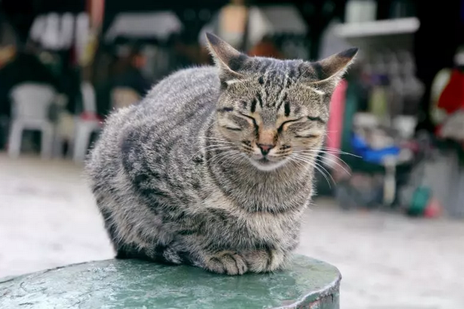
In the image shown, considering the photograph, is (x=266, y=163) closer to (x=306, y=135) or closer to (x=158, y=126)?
(x=306, y=135)

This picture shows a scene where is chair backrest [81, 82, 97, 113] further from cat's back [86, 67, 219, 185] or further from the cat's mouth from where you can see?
the cat's mouth

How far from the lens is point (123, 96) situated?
10.5 meters

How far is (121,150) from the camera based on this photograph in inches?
104

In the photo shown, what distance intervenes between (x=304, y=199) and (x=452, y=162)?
258 inches

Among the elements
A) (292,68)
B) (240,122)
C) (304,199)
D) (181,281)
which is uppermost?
(292,68)

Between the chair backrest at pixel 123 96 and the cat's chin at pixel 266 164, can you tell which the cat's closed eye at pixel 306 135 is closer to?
the cat's chin at pixel 266 164

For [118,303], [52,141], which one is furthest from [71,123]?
[118,303]

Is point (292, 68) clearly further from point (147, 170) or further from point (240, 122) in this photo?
point (147, 170)

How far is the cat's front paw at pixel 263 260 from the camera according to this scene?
7.61 ft

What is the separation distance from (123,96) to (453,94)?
5072 mm

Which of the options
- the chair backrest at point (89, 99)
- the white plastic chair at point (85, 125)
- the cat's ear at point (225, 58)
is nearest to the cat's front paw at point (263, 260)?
the cat's ear at point (225, 58)

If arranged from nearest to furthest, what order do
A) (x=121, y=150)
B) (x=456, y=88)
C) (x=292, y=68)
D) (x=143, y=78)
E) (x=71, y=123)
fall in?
(x=292, y=68)
(x=121, y=150)
(x=456, y=88)
(x=143, y=78)
(x=71, y=123)

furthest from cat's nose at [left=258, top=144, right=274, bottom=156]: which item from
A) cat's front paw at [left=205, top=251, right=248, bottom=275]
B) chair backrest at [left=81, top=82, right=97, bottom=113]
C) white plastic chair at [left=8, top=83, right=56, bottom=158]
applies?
white plastic chair at [left=8, top=83, right=56, bottom=158]

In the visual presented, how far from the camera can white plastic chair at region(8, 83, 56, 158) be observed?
40.1 ft
